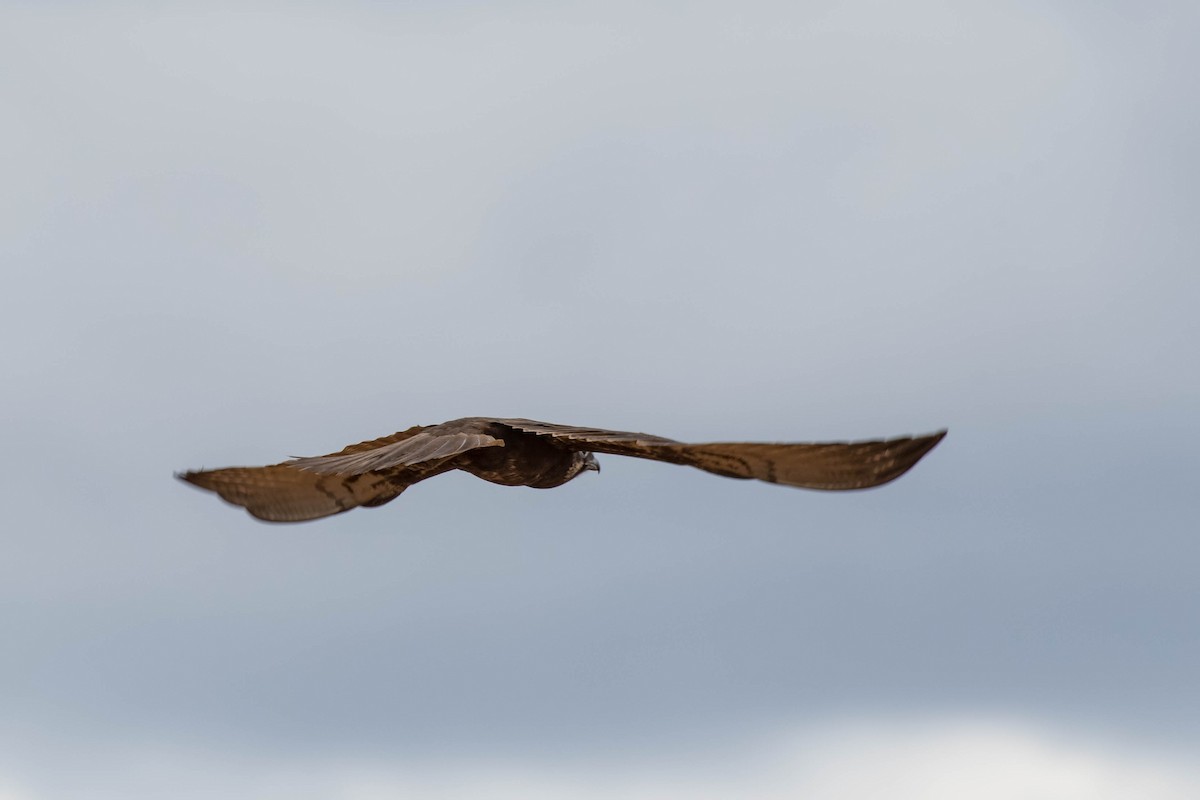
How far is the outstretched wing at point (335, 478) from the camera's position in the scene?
39.8 ft

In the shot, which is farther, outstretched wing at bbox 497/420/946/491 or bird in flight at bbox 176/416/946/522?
bird in flight at bbox 176/416/946/522

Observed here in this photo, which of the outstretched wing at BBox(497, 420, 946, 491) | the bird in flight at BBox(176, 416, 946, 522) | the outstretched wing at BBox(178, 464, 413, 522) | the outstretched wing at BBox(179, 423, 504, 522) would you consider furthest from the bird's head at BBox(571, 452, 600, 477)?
the outstretched wing at BBox(178, 464, 413, 522)

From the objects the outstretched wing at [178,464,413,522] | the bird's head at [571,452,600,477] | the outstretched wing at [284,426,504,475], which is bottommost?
the outstretched wing at [178,464,413,522]

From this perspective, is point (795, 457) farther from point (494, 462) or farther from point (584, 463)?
point (584, 463)

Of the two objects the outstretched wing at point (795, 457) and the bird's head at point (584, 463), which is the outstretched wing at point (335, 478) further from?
the bird's head at point (584, 463)

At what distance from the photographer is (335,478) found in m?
13.0

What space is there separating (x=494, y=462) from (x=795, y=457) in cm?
366

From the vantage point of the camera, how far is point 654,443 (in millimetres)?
13219

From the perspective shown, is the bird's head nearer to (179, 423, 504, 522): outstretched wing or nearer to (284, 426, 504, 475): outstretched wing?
(284, 426, 504, 475): outstretched wing

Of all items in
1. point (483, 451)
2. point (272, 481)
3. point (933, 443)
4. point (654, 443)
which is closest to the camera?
point (933, 443)

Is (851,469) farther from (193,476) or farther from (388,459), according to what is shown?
(193,476)

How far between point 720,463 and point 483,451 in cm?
294

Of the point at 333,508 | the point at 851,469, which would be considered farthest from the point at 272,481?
the point at 851,469

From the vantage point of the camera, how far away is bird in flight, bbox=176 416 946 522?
11891 millimetres
